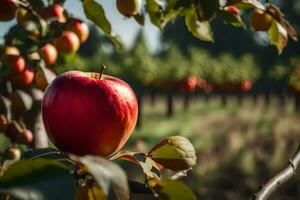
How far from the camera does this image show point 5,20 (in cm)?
130

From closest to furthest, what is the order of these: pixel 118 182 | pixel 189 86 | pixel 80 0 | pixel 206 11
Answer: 1. pixel 118 182
2. pixel 206 11
3. pixel 80 0
4. pixel 189 86

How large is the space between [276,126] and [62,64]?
920cm

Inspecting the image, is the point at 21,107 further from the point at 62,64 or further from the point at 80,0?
the point at 80,0

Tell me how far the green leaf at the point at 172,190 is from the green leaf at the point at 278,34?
0.79 m

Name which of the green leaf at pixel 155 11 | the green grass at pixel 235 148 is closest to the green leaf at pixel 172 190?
the green leaf at pixel 155 11

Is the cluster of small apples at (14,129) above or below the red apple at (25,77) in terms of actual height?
below

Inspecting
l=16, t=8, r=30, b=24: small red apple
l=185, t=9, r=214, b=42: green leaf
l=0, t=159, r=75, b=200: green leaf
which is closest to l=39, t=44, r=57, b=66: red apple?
l=16, t=8, r=30, b=24: small red apple

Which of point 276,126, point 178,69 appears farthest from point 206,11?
point 178,69

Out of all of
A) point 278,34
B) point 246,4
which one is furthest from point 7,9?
point 278,34

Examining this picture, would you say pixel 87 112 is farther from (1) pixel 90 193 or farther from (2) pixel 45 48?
(2) pixel 45 48

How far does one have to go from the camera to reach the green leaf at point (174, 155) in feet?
2.65

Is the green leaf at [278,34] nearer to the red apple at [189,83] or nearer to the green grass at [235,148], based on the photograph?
the green grass at [235,148]

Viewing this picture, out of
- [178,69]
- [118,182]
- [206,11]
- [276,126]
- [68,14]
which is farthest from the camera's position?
[178,69]

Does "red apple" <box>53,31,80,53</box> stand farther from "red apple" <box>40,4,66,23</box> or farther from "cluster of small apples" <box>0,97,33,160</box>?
"cluster of small apples" <box>0,97,33,160</box>
